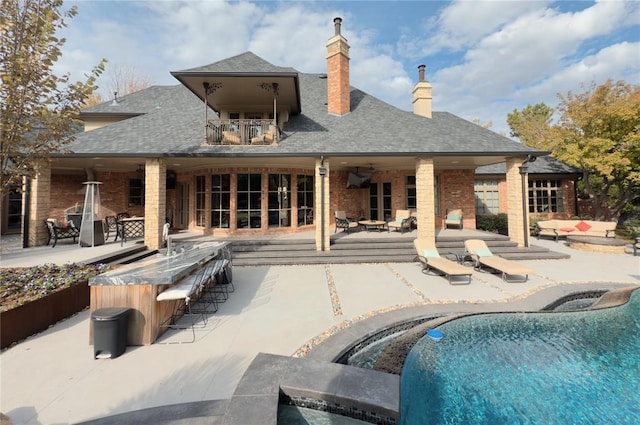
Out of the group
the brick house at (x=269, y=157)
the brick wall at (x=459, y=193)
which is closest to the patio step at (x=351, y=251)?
the brick house at (x=269, y=157)

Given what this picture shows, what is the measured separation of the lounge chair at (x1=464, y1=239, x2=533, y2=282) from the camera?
22.1ft

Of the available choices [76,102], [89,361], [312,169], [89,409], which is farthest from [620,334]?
[312,169]

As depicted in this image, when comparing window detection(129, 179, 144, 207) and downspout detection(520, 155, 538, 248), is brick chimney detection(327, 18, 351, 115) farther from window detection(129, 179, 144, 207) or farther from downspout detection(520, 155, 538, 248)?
window detection(129, 179, 144, 207)

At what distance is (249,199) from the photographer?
11.3 meters

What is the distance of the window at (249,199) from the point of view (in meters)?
11.3

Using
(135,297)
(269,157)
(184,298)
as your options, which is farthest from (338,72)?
(135,297)

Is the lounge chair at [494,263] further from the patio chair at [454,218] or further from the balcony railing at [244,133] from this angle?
the balcony railing at [244,133]

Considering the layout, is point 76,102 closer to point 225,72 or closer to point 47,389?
point 47,389

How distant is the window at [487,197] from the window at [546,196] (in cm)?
276

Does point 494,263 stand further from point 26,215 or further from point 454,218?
point 26,215

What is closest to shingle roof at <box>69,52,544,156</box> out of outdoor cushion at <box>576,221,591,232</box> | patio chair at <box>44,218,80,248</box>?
patio chair at <box>44,218,80,248</box>

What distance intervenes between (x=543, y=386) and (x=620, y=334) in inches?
94.6

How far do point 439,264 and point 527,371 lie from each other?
155 inches

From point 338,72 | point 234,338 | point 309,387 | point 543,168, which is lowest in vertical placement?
point 234,338
